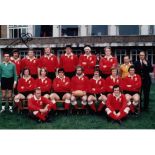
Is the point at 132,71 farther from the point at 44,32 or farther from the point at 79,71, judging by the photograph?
the point at 44,32

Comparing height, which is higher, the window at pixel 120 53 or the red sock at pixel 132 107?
the window at pixel 120 53

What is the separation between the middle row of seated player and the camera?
9820 mm

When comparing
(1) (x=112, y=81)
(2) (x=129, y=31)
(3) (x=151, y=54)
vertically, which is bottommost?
(1) (x=112, y=81)

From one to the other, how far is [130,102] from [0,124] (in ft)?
12.2

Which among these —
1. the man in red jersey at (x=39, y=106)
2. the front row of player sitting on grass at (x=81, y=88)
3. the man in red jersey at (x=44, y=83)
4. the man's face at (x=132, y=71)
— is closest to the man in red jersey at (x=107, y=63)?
the front row of player sitting on grass at (x=81, y=88)

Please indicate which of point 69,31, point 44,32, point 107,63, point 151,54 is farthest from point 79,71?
point 44,32

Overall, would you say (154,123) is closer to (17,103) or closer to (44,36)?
(17,103)

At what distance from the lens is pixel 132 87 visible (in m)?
9.90

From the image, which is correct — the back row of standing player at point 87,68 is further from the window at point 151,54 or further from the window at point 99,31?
the window at point 151,54

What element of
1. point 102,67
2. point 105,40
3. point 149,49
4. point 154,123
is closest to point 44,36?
point 105,40

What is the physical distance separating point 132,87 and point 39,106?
2815 mm

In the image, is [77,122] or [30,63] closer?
[77,122]

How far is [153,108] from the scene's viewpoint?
10547mm

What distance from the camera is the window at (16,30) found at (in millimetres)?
29547
